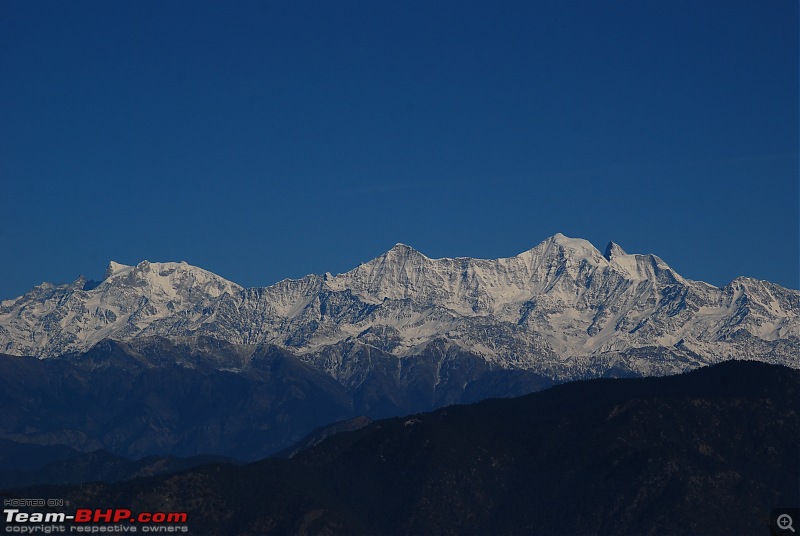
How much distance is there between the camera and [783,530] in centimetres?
11500
